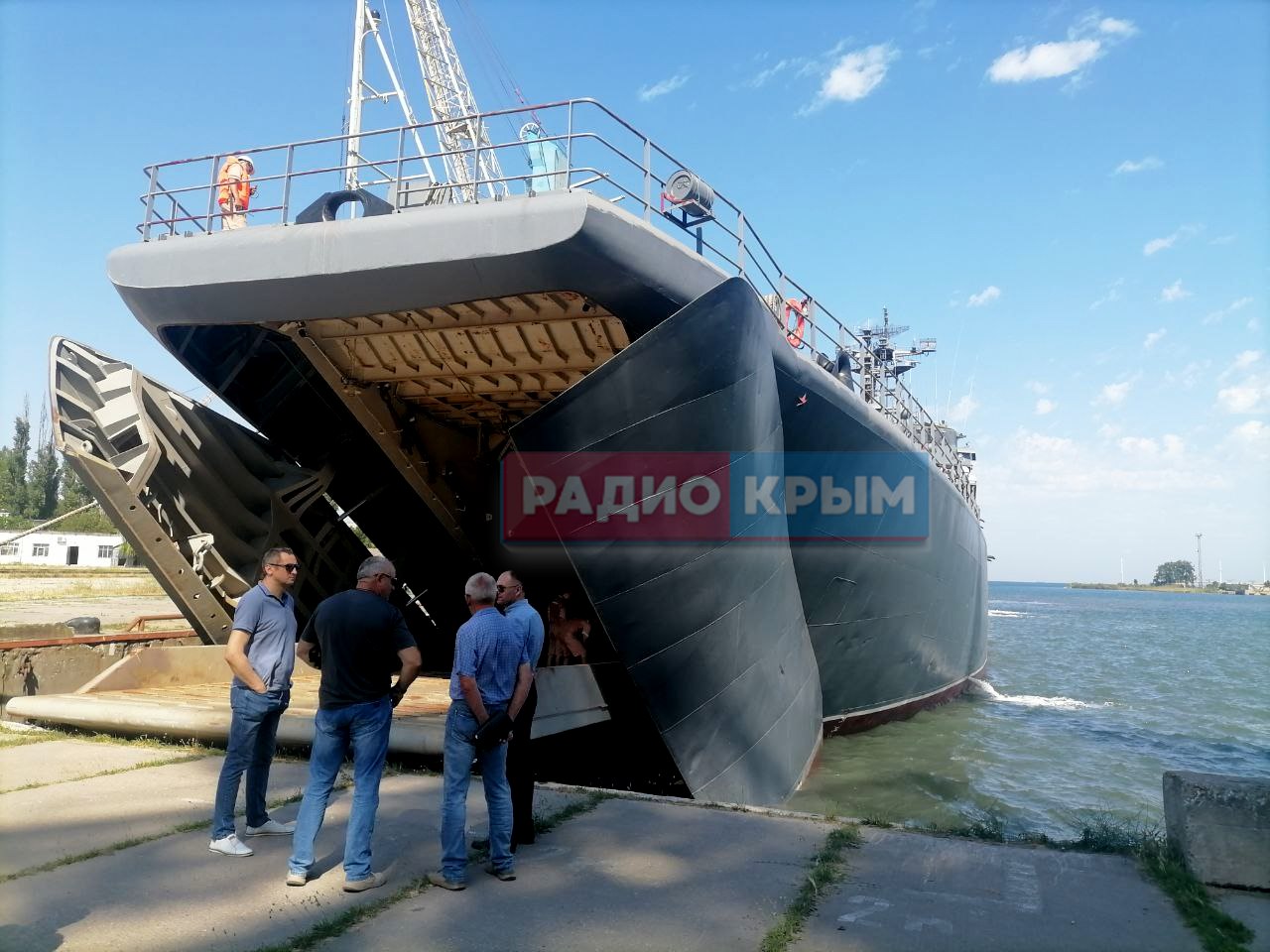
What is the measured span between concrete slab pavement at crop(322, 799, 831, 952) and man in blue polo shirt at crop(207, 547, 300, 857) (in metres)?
1.27

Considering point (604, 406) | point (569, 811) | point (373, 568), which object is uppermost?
point (604, 406)

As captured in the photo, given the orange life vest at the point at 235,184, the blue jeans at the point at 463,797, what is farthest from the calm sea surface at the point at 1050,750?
the orange life vest at the point at 235,184

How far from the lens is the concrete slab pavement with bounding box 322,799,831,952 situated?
137 inches

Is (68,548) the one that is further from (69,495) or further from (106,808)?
(106,808)

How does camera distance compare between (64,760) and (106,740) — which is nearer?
(64,760)

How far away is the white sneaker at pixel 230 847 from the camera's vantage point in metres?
4.35

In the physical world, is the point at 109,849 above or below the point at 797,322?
below

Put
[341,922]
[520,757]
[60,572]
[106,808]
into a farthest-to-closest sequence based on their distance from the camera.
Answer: [60,572] → [106,808] → [520,757] → [341,922]

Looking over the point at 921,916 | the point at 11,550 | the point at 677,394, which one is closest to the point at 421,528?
the point at 677,394

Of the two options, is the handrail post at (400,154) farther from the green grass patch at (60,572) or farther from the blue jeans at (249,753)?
the green grass patch at (60,572)

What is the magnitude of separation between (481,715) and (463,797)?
39cm

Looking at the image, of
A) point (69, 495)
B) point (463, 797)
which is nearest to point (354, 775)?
point (463, 797)

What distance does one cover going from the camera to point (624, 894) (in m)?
3.97

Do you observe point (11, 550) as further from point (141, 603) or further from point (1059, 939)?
point (1059, 939)
